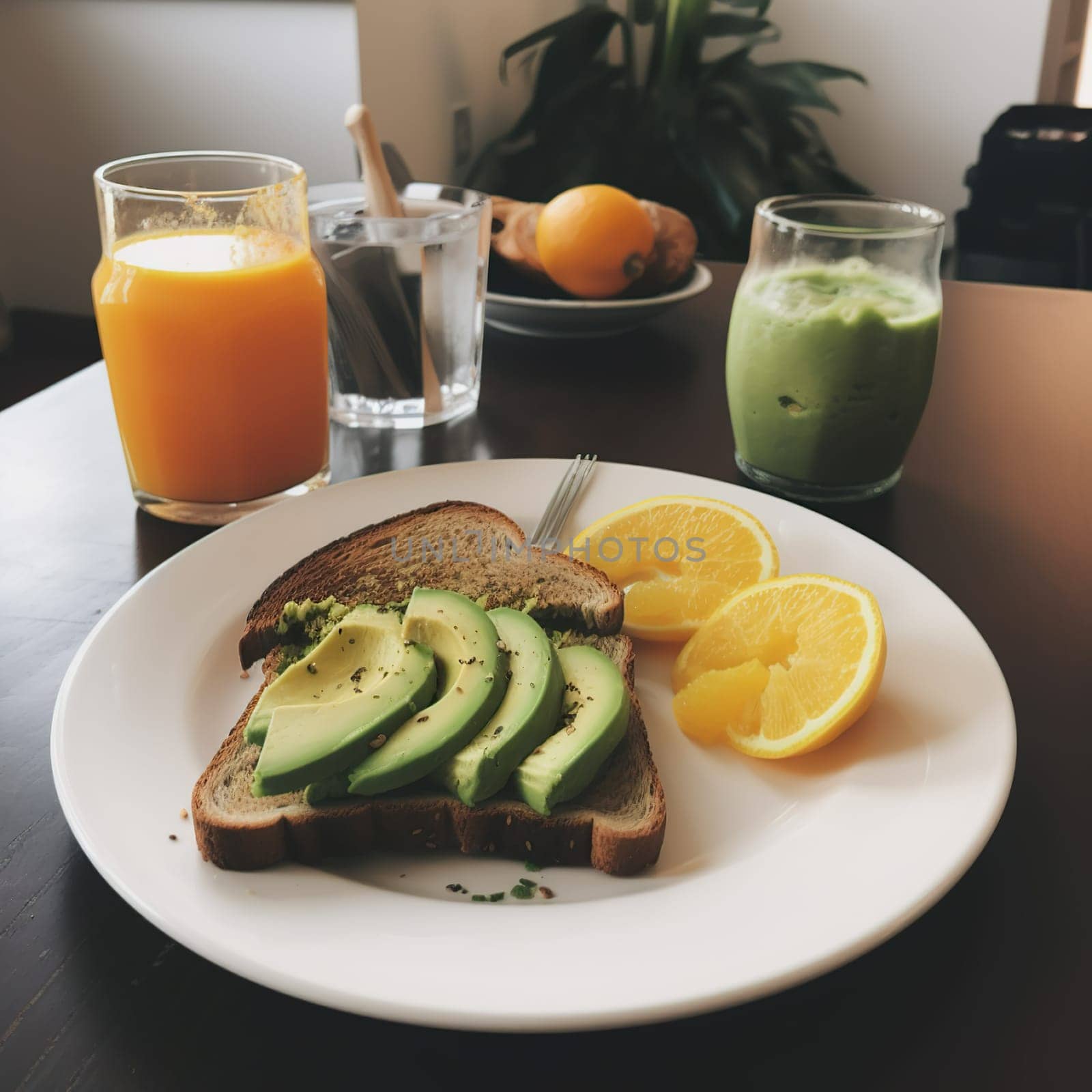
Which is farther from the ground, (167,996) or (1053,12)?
(1053,12)

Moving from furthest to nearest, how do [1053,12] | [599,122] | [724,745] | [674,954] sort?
[1053,12] → [599,122] → [724,745] → [674,954]

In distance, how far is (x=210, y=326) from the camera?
105 cm

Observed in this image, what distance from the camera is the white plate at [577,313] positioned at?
1.51m

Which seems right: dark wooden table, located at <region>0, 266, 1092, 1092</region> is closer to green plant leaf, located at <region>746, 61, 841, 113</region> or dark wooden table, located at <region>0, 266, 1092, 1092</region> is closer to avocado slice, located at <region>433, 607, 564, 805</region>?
avocado slice, located at <region>433, 607, 564, 805</region>

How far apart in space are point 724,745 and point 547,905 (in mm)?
244

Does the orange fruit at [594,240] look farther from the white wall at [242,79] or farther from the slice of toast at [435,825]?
the white wall at [242,79]

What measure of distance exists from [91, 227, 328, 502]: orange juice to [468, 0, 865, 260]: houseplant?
257 centimetres

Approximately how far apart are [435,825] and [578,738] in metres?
0.11

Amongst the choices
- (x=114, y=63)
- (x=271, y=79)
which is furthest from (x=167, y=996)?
(x=114, y=63)

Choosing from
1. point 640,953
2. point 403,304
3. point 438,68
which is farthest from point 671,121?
point 640,953

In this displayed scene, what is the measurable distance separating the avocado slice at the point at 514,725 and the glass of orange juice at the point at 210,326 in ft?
1.49

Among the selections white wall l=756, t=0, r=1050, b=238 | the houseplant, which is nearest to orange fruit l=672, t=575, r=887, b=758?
the houseplant

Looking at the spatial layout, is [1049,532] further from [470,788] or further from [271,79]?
[271,79]

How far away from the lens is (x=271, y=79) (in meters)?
3.07
